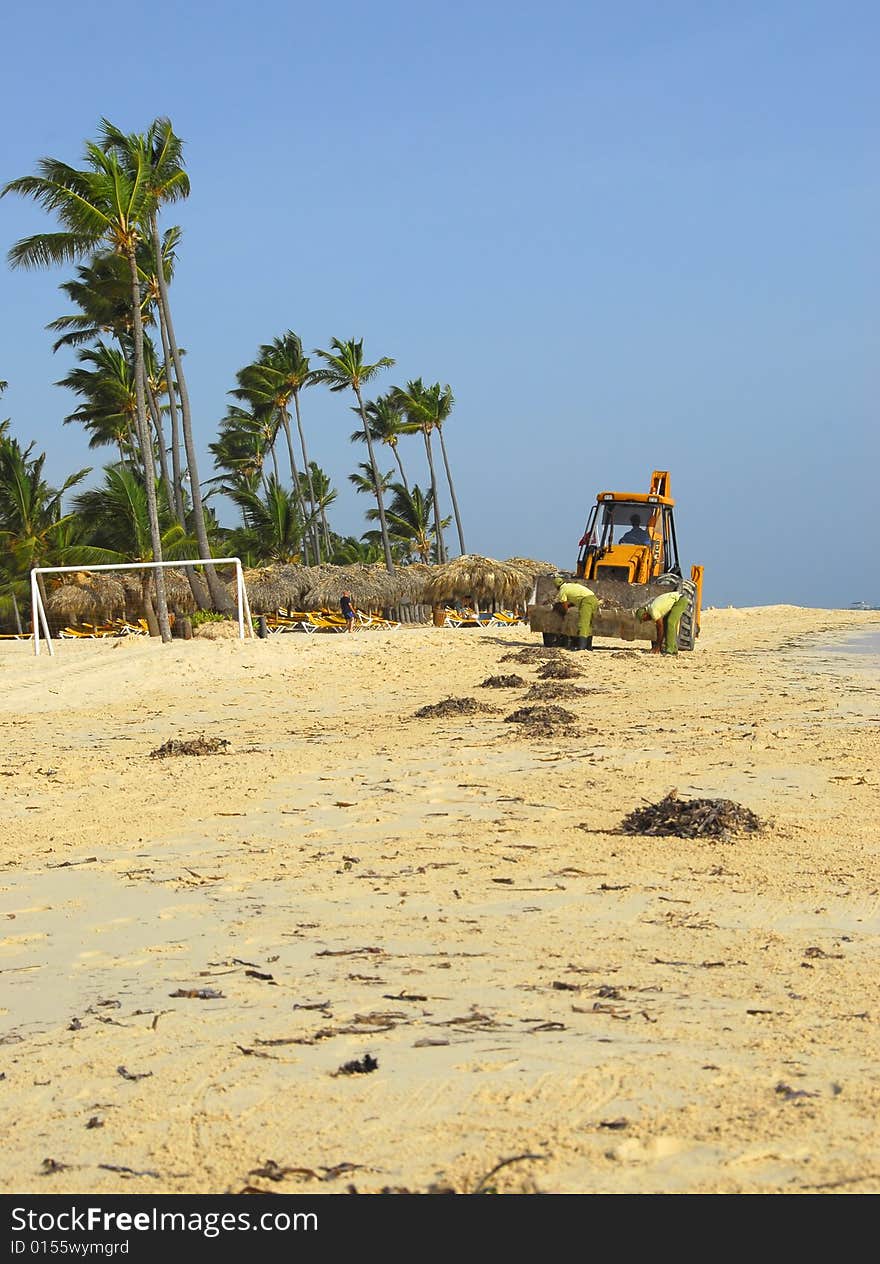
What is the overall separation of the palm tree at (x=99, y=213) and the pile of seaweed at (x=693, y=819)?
70.7 ft

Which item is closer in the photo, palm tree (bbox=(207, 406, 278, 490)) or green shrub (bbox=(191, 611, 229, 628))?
green shrub (bbox=(191, 611, 229, 628))

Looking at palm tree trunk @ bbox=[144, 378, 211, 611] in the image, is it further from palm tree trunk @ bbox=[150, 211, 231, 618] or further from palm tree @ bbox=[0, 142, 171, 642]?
palm tree @ bbox=[0, 142, 171, 642]

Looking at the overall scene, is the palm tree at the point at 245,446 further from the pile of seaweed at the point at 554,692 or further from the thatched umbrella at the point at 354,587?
the pile of seaweed at the point at 554,692

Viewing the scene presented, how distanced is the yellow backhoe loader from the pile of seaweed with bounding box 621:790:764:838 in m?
14.8

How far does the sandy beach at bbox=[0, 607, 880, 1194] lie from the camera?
9.86 feet

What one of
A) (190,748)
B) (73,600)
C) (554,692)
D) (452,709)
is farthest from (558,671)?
(73,600)

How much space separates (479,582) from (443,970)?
4043 cm

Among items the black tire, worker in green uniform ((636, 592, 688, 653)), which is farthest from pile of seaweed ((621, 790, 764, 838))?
the black tire

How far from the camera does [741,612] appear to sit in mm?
54406

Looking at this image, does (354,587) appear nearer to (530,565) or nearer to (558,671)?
(530,565)

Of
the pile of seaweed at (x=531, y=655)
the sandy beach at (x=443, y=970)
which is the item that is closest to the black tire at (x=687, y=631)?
the pile of seaweed at (x=531, y=655)

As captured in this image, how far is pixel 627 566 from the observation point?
22281 millimetres

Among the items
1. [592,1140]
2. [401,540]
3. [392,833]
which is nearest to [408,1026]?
[592,1140]

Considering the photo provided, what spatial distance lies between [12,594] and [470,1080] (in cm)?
4108
